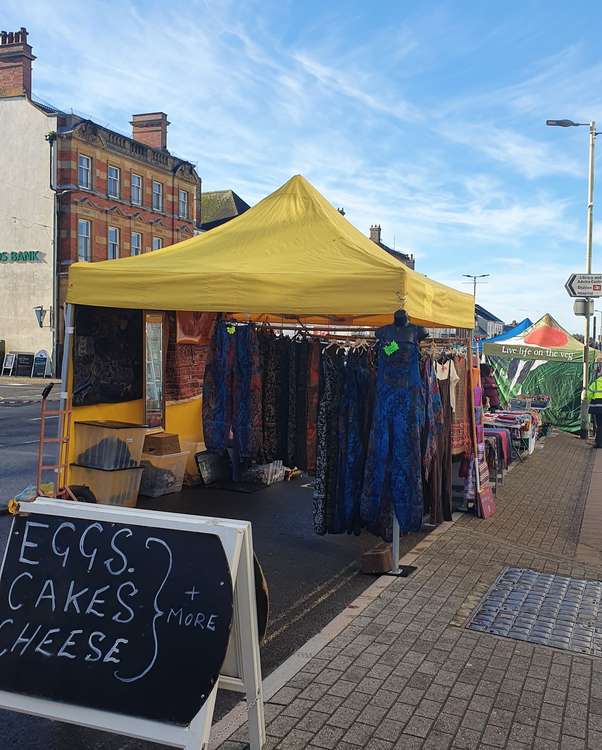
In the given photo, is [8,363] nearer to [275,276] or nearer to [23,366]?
[23,366]

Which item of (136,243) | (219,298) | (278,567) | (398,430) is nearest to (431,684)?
(398,430)

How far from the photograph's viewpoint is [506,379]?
19906 millimetres

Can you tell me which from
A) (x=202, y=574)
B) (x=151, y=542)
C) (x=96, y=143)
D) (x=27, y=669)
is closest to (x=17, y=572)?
(x=27, y=669)

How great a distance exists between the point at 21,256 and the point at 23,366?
533 centimetres

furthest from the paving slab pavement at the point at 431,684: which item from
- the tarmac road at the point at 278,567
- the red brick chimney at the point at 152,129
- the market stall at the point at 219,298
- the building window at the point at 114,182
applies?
the red brick chimney at the point at 152,129

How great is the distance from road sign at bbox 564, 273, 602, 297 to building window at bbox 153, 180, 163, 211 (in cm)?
2759

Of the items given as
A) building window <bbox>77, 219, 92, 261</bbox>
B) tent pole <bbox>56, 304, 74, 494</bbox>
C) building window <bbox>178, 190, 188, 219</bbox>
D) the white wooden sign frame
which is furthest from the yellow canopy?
building window <bbox>178, 190, 188, 219</bbox>

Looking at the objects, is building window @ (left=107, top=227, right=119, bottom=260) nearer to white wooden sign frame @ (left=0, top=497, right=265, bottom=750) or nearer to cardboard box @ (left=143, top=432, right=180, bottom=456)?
cardboard box @ (left=143, top=432, right=180, bottom=456)

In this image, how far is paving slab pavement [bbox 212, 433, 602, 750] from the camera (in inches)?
133

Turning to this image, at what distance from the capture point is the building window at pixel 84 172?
1312 inches

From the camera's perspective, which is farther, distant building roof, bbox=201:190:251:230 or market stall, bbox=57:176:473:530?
distant building roof, bbox=201:190:251:230

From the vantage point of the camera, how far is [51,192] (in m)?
33.2

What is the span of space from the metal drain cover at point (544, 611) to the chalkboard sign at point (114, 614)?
2445 millimetres

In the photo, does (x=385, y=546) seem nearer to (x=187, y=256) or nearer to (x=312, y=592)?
(x=312, y=592)
